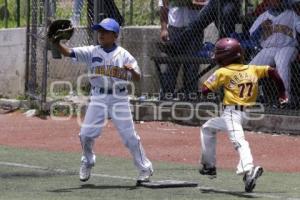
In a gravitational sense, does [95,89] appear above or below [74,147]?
above

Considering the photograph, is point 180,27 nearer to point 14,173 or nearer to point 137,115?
point 137,115

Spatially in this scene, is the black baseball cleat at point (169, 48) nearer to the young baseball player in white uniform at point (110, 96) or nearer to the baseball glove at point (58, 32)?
the young baseball player in white uniform at point (110, 96)

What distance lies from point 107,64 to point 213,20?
5.28 metres

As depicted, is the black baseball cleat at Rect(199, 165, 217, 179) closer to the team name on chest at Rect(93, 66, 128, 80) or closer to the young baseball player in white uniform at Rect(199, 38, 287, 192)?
the young baseball player in white uniform at Rect(199, 38, 287, 192)

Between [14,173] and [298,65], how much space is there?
4.90 meters

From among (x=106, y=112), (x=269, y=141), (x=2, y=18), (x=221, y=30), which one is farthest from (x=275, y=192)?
(x=2, y=18)

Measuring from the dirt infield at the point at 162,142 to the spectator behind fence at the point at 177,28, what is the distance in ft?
2.16

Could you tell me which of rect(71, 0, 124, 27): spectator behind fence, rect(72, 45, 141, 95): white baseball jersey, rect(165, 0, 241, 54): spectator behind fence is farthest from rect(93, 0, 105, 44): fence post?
rect(72, 45, 141, 95): white baseball jersey

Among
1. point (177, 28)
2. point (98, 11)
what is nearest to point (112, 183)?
point (177, 28)

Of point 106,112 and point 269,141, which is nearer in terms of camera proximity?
point 106,112

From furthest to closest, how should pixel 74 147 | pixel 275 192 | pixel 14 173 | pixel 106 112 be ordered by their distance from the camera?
pixel 74 147 → pixel 14 173 → pixel 106 112 → pixel 275 192

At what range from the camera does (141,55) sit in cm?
1576

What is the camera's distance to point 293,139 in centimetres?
1273

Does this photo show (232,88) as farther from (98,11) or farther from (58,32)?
(98,11)
